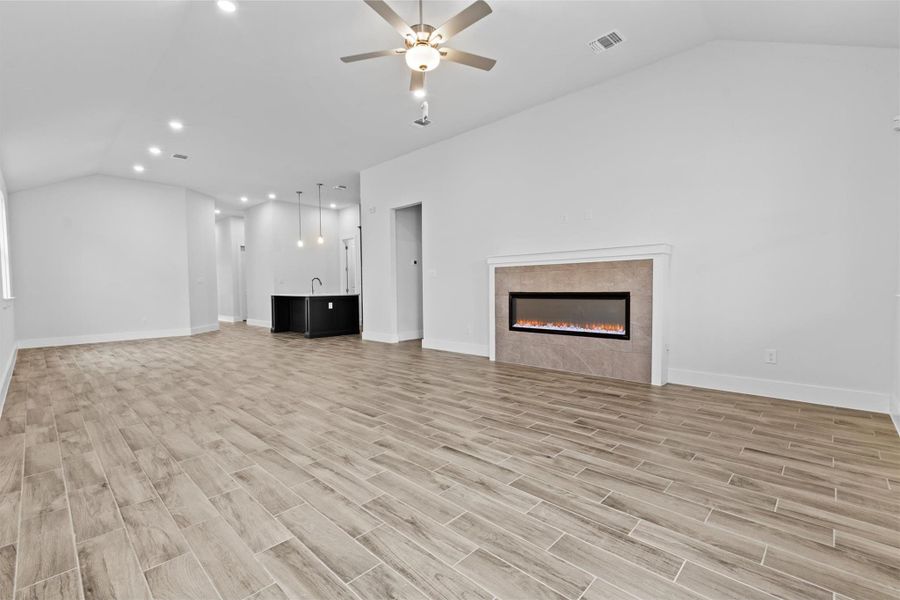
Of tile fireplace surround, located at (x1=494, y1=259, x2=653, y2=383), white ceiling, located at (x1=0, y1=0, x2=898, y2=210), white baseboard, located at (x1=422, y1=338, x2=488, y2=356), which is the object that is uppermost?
white ceiling, located at (x1=0, y1=0, x2=898, y2=210)

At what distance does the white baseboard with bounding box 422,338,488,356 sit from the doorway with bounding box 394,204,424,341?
37.8 inches

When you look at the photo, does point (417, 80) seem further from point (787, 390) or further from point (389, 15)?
point (787, 390)

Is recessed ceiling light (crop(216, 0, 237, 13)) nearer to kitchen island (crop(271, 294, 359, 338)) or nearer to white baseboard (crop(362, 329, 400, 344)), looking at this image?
white baseboard (crop(362, 329, 400, 344))

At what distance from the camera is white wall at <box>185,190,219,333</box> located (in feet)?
28.3

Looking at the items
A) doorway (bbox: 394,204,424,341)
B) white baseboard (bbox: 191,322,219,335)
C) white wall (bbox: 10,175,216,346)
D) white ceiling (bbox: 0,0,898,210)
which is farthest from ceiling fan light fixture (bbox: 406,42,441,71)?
white baseboard (bbox: 191,322,219,335)

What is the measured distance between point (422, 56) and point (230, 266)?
11424mm

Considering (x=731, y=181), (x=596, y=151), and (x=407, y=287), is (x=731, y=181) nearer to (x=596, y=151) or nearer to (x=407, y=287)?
(x=596, y=151)

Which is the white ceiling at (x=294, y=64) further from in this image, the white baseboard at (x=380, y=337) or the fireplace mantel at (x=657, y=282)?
the white baseboard at (x=380, y=337)

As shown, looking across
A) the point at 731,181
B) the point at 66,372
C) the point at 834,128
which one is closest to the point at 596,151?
the point at 731,181

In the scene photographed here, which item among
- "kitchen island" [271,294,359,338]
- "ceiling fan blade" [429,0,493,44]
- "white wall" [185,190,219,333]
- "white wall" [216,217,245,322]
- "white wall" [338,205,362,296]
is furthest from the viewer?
"white wall" [216,217,245,322]

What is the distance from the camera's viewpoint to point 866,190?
2945 millimetres

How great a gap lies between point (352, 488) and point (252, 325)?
32.6ft

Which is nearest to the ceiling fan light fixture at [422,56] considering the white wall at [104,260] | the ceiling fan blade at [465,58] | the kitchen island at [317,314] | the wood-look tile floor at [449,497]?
the ceiling fan blade at [465,58]

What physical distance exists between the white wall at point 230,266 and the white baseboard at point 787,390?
12.1 metres
